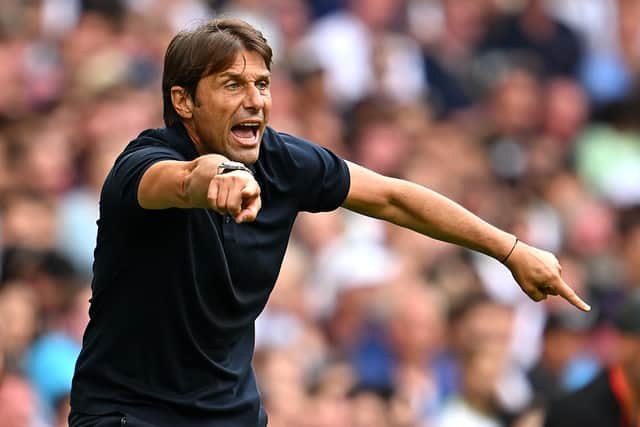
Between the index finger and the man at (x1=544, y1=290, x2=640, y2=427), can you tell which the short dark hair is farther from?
the man at (x1=544, y1=290, x2=640, y2=427)

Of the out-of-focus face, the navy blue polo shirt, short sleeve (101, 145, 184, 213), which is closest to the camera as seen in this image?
short sleeve (101, 145, 184, 213)

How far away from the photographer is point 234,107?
4.39 metres

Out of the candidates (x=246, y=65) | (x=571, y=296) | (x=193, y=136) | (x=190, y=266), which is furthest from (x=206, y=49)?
(x=571, y=296)

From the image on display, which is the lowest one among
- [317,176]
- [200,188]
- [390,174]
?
[390,174]

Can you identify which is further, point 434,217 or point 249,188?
point 434,217

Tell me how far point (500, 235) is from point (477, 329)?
3.83 meters

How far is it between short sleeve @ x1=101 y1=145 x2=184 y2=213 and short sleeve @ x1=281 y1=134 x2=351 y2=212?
0.48 meters

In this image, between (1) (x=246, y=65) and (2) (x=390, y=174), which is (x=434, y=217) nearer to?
(1) (x=246, y=65)

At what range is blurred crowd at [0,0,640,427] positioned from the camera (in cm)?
788

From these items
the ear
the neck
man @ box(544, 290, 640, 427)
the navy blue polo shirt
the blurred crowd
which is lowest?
the blurred crowd

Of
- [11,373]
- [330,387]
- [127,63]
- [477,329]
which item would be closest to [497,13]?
[127,63]

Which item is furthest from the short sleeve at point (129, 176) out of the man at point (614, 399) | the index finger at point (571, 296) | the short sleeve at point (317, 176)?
the man at point (614, 399)

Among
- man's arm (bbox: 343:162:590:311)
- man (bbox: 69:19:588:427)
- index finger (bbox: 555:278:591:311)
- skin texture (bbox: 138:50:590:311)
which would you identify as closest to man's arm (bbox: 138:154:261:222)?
skin texture (bbox: 138:50:590:311)

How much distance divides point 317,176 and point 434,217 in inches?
14.9
